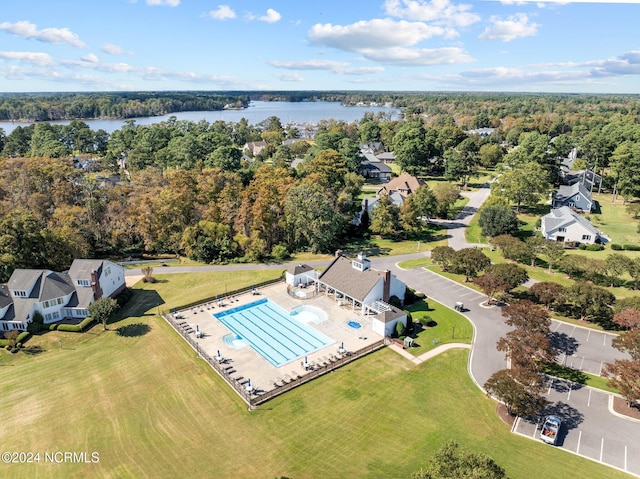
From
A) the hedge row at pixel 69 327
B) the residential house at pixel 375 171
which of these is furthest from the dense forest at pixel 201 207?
the residential house at pixel 375 171

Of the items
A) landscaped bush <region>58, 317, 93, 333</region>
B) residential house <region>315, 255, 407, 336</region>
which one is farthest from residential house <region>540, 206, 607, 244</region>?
landscaped bush <region>58, 317, 93, 333</region>

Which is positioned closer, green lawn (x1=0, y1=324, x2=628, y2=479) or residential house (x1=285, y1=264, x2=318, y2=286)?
green lawn (x1=0, y1=324, x2=628, y2=479)

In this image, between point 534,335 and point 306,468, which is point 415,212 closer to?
point 534,335

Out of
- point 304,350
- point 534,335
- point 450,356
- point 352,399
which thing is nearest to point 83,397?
point 304,350

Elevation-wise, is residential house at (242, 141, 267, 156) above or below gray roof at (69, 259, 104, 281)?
above

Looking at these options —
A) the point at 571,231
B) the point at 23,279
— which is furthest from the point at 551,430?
the point at 23,279

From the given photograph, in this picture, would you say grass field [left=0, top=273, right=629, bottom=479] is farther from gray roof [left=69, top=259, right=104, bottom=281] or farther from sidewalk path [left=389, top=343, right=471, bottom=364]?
gray roof [left=69, top=259, right=104, bottom=281]

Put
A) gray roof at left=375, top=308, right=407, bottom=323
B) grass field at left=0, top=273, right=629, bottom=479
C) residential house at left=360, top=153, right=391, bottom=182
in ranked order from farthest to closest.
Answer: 1. residential house at left=360, top=153, right=391, bottom=182
2. gray roof at left=375, top=308, right=407, bottom=323
3. grass field at left=0, top=273, right=629, bottom=479
